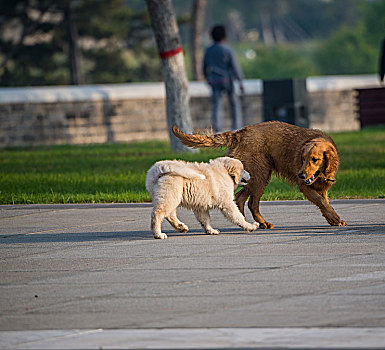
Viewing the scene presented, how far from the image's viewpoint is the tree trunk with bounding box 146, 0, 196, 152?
739 inches

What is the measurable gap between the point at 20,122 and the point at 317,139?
15.2 metres

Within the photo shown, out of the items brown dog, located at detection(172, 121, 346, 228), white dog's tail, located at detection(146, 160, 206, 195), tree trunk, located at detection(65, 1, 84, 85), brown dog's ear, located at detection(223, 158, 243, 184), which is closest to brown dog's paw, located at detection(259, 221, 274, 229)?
brown dog, located at detection(172, 121, 346, 228)

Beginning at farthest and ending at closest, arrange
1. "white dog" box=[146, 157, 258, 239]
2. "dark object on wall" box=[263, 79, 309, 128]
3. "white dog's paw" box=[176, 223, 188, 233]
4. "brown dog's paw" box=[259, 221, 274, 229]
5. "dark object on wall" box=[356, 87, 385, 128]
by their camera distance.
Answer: "dark object on wall" box=[356, 87, 385, 128] → "dark object on wall" box=[263, 79, 309, 128] → "brown dog's paw" box=[259, 221, 274, 229] → "white dog's paw" box=[176, 223, 188, 233] → "white dog" box=[146, 157, 258, 239]

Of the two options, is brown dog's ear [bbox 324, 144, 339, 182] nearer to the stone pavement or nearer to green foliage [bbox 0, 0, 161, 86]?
the stone pavement

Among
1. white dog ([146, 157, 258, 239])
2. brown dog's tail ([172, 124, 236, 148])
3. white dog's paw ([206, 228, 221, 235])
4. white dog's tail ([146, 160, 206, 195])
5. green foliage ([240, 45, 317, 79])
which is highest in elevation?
brown dog's tail ([172, 124, 236, 148])

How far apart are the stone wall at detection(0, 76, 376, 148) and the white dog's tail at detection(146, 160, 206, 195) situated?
13755 millimetres

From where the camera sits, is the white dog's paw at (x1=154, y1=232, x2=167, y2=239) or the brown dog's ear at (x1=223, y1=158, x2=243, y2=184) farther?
the brown dog's ear at (x1=223, y1=158, x2=243, y2=184)

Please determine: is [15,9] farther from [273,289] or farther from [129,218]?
[273,289]

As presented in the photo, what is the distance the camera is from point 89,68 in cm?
4319

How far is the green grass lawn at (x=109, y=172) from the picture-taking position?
40.9ft

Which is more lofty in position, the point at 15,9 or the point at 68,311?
the point at 15,9

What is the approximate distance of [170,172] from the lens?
8703mm

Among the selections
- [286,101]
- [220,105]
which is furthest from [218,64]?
[286,101]

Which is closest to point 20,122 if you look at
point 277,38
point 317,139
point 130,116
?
point 130,116
